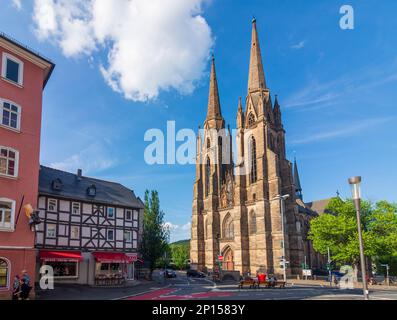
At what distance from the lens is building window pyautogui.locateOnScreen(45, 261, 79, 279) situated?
2860 cm

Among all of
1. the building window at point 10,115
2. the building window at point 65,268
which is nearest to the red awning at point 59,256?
the building window at point 65,268

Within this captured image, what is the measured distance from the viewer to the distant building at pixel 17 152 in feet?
60.5

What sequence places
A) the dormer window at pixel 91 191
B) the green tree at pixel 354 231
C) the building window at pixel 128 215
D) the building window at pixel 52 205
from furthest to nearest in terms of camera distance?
the green tree at pixel 354 231
the building window at pixel 128 215
the dormer window at pixel 91 191
the building window at pixel 52 205

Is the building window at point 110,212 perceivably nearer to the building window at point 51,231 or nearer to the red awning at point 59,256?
the red awning at point 59,256

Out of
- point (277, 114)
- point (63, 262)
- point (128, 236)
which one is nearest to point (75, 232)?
point (63, 262)

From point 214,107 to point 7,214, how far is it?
57010 millimetres

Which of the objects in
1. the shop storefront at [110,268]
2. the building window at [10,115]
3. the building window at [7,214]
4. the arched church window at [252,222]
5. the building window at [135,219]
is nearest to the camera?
the building window at [7,214]

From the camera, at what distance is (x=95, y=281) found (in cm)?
2998

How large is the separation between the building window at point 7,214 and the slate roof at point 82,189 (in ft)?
31.6

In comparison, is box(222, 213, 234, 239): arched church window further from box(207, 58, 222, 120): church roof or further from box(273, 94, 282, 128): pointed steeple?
box(207, 58, 222, 120): church roof

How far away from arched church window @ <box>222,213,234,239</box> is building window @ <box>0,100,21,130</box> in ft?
145

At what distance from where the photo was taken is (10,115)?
19.8m

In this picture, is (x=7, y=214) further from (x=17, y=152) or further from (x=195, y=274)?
(x=195, y=274)
